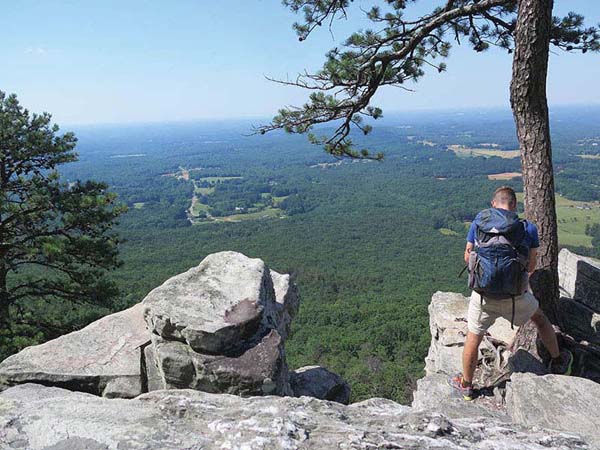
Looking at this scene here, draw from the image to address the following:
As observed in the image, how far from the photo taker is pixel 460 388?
11.5 feet

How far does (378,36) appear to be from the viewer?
199 inches

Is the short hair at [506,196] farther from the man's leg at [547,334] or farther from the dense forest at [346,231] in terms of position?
the dense forest at [346,231]

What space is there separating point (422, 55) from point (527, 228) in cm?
338

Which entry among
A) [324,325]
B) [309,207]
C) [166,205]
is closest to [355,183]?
[309,207]

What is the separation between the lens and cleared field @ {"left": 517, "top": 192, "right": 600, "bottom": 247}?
5875 centimetres

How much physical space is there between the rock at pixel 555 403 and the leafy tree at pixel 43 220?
7573 millimetres

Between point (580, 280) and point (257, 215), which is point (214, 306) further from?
point (257, 215)

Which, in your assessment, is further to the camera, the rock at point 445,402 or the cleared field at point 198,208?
the cleared field at point 198,208

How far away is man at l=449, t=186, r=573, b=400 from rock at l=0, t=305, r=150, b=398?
2.78 metres

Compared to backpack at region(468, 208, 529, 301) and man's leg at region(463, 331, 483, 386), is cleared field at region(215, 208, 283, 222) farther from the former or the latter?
backpack at region(468, 208, 529, 301)

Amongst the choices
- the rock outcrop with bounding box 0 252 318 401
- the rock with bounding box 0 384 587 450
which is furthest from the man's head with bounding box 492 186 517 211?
the rock outcrop with bounding box 0 252 318 401

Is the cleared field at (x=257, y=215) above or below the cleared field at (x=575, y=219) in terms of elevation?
below

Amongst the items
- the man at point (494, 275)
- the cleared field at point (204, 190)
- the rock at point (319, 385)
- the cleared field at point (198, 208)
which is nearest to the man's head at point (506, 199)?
the man at point (494, 275)

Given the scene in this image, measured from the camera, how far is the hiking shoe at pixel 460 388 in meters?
3.40
